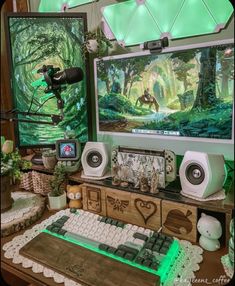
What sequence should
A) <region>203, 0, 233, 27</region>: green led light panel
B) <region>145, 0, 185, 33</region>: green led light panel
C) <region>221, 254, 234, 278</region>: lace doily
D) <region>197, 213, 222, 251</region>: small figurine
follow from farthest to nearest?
1. <region>145, 0, 185, 33</region>: green led light panel
2. <region>203, 0, 233, 27</region>: green led light panel
3. <region>197, 213, 222, 251</region>: small figurine
4. <region>221, 254, 234, 278</region>: lace doily

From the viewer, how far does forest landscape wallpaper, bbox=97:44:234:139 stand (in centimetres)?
87

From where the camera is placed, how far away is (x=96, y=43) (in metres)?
1.10

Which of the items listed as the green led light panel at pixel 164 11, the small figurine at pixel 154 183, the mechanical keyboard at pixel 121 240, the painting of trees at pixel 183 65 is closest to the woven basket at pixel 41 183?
the mechanical keyboard at pixel 121 240

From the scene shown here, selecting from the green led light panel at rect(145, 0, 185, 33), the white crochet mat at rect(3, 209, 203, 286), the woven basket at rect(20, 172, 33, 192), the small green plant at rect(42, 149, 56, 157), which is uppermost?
the green led light panel at rect(145, 0, 185, 33)

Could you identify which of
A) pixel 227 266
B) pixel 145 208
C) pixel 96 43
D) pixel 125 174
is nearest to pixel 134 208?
pixel 145 208

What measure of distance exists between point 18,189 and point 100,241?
0.49 m

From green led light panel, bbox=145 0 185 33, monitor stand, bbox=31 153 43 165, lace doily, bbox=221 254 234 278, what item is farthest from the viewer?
monitor stand, bbox=31 153 43 165

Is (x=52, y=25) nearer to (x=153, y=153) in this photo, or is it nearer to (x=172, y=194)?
(x=153, y=153)

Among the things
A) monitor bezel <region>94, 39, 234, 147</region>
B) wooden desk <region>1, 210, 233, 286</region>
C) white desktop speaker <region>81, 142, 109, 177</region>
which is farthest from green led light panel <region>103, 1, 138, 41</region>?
wooden desk <region>1, 210, 233, 286</region>

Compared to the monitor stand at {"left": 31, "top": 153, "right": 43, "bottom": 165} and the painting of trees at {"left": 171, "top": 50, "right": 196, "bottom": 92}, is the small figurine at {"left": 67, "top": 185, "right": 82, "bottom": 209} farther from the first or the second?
the painting of trees at {"left": 171, "top": 50, "right": 196, "bottom": 92}

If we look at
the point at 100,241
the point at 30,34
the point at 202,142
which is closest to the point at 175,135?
the point at 202,142

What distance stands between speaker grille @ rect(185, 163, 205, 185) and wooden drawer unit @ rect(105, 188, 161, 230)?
141 millimetres

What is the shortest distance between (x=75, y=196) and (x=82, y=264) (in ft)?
1.27

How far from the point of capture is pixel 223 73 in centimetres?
84
